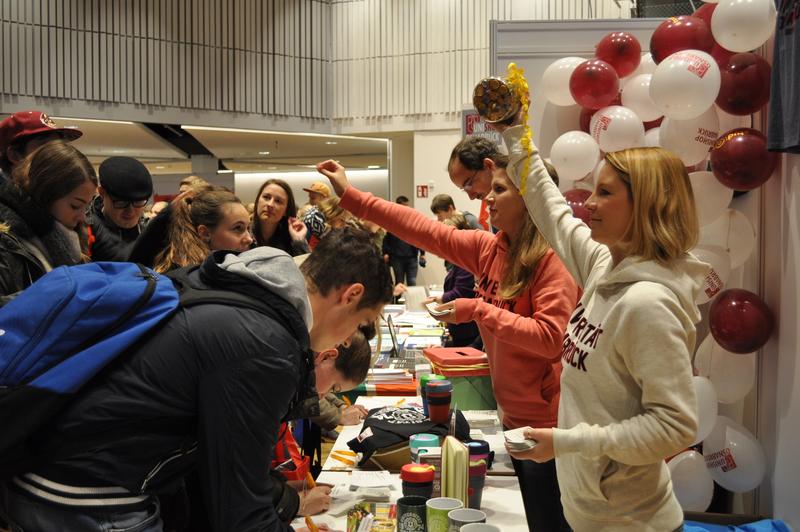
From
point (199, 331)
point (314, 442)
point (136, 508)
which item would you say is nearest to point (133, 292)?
point (199, 331)

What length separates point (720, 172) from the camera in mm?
3123

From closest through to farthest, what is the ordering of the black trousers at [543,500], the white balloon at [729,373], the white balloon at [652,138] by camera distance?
the black trousers at [543,500], the white balloon at [729,373], the white balloon at [652,138]

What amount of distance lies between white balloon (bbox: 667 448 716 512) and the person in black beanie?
2529 mm

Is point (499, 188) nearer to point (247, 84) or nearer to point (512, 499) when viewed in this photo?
point (512, 499)

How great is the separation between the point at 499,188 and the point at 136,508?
1480 millimetres

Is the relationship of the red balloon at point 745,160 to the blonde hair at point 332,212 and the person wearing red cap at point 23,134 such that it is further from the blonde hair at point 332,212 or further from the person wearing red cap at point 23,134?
the blonde hair at point 332,212

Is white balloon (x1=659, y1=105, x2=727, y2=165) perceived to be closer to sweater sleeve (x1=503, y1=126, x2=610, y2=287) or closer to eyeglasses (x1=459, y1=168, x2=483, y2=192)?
eyeglasses (x1=459, y1=168, x2=483, y2=192)

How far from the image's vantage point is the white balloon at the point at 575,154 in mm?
3645

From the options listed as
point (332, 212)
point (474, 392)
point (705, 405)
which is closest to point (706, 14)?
point (705, 405)

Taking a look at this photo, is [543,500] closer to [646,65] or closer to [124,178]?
[124,178]

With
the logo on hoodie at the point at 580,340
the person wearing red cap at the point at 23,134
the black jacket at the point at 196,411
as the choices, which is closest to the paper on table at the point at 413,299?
the person wearing red cap at the point at 23,134

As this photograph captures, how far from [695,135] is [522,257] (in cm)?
146

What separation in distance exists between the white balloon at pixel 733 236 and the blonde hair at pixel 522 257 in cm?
123

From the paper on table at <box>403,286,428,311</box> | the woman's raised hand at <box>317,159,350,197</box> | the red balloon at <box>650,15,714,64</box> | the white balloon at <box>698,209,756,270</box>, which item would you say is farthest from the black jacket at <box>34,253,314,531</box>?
the paper on table at <box>403,286,428,311</box>
